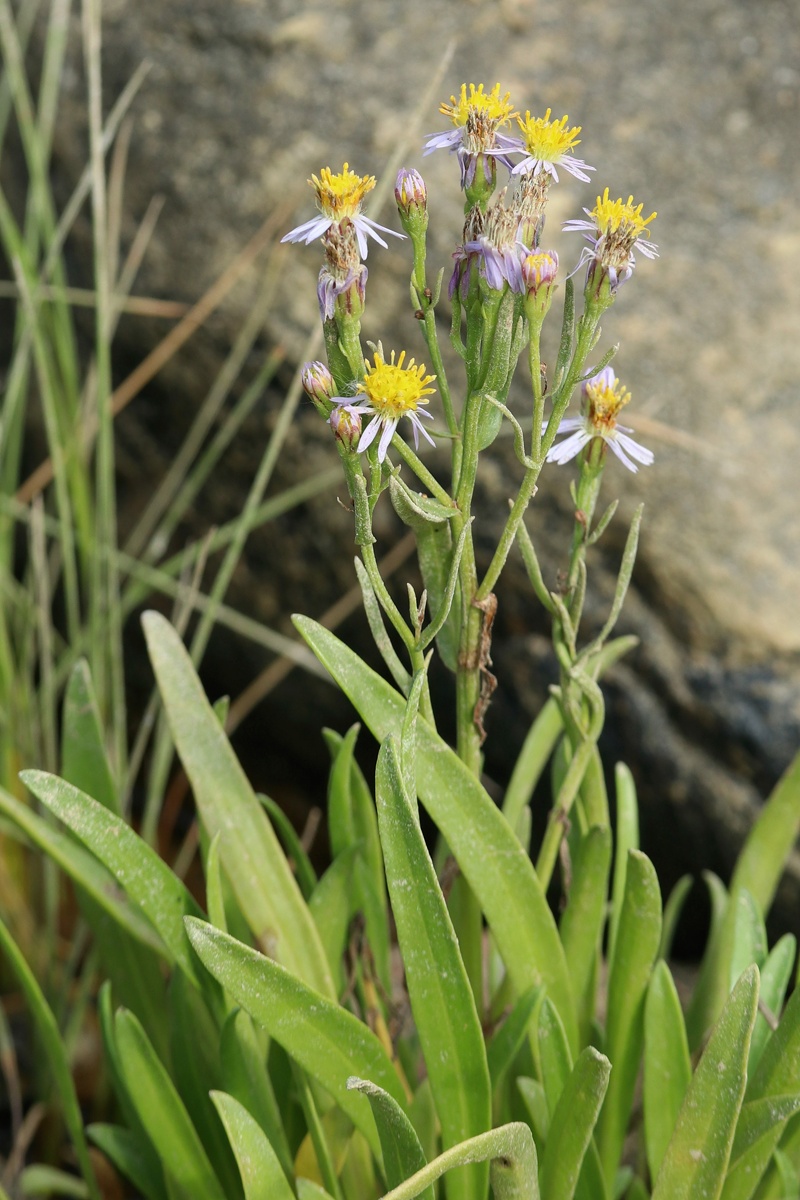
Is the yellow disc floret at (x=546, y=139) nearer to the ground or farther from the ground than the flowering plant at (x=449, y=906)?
farther from the ground

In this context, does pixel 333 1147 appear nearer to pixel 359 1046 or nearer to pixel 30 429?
pixel 359 1046

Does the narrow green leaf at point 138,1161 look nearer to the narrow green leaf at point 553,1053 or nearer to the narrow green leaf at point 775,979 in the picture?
the narrow green leaf at point 553,1053

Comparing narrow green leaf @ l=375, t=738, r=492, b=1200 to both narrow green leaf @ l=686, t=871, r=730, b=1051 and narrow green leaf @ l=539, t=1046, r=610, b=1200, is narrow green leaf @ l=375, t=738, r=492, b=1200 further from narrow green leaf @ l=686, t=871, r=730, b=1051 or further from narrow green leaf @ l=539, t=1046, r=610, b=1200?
narrow green leaf @ l=686, t=871, r=730, b=1051

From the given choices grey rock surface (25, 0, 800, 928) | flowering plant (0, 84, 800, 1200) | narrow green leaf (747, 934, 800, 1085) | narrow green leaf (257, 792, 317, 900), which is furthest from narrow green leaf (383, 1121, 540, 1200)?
grey rock surface (25, 0, 800, 928)

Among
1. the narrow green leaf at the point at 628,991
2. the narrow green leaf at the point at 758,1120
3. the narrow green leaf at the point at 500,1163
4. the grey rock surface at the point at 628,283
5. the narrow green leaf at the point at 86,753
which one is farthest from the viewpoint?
the grey rock surface at the point at 628,283

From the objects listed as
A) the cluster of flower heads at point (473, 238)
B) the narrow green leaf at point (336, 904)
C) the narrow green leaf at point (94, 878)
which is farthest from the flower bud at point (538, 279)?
the narrow green leaf at point (94, 878)

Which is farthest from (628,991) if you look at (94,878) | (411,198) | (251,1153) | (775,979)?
(411,198)

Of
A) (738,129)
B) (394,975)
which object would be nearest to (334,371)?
(394,975)
